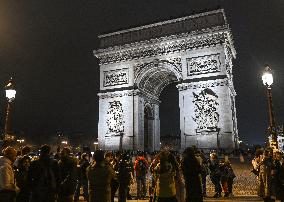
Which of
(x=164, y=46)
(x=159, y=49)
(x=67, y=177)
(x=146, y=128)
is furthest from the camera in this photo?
(x=146, y=128)

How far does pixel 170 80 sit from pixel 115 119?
7.44 metres

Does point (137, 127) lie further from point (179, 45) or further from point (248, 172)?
point (248, 172)

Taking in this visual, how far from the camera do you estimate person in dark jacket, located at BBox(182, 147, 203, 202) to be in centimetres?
681

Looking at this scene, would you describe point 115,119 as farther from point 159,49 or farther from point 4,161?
point 4,161

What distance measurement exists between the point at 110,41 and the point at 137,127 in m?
9.11

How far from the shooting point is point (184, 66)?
26734 millimetres

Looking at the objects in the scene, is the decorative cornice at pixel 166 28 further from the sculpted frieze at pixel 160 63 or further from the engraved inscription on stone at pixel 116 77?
the engraved inscription on stone at pixel 116 77

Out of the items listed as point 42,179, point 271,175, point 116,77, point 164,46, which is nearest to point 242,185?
point 271,175

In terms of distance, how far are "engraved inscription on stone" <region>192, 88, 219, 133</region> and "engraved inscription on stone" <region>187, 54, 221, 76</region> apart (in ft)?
5.48

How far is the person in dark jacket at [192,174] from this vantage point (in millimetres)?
6809

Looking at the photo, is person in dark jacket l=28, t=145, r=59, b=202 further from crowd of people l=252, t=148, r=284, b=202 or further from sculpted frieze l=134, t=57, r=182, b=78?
sculpted frieze l=134, t=57, r=182, b=78

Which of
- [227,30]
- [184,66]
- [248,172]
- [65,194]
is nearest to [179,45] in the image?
[184,66]

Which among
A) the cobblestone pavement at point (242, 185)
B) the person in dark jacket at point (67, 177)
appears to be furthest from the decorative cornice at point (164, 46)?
the person in dark jacket at point (67, 177)

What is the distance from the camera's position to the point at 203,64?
A: 26.0 m
